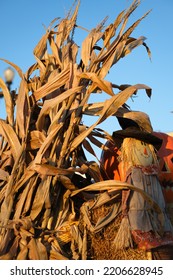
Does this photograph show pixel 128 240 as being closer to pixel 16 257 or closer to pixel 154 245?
pixel 154 245

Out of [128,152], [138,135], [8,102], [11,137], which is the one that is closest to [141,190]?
[128,152]

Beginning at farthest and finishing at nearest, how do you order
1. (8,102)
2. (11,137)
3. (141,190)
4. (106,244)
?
(8,102), (11,137), (106,244), (141,190)

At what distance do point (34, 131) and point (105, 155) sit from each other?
0.84 m

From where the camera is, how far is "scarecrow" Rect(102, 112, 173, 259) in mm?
4121

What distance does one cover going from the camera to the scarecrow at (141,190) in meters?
4.12

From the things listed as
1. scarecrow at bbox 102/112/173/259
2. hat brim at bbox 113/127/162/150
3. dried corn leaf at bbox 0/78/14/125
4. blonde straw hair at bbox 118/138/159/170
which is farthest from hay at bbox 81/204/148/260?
dried corn leaf at bbox 0/78/14/125

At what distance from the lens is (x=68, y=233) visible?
165 inches

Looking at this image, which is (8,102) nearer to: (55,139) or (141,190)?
(55,139)

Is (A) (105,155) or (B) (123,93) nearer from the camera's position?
(B) (123,93)

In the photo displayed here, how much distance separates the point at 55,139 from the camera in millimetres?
4355

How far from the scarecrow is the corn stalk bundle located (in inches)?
9.0

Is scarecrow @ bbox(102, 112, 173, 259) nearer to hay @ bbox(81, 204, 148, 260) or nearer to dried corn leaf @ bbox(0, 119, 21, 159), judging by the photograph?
hay @ bbox(81, 204, 148, 260)

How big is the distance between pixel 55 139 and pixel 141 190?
895 mm

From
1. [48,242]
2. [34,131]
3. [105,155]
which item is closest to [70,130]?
[34,131]
